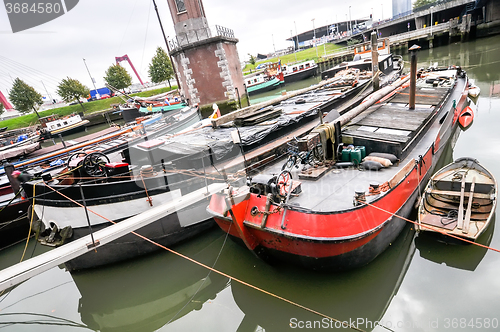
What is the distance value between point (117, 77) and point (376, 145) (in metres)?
55.2

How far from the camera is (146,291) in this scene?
7.14 metres

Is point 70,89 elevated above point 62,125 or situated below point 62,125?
above

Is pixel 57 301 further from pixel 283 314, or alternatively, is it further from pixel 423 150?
pixel 423 150

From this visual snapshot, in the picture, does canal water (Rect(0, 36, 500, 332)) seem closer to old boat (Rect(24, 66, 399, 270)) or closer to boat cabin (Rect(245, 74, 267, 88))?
old boat (Rect(24, 66, 399, 270))

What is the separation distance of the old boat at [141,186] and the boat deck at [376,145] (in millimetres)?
1475

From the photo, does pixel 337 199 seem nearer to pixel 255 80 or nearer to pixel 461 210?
pixel 461 210

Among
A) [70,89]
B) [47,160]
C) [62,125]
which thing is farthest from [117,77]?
[47,160]

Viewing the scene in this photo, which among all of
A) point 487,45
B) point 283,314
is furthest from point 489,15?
point 283,314

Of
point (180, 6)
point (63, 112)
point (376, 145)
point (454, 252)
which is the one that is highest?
point (180, 6)

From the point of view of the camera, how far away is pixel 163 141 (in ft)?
30.1

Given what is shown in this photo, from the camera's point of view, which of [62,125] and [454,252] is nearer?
[454,252]

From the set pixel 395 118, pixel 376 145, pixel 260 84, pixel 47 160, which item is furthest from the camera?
pixel 260 84

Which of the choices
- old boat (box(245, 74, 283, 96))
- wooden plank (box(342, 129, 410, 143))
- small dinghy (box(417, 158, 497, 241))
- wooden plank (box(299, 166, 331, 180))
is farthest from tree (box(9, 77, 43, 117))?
small dinghy (box(417, 158, 497, 241))

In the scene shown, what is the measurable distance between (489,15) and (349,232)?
55.8 metres
